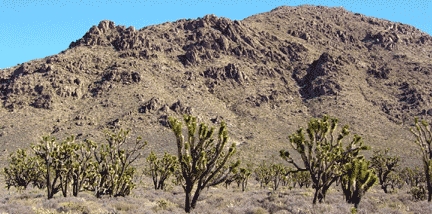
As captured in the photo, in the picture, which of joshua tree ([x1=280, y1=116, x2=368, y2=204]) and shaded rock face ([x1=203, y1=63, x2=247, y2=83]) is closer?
joshua tree ([x1=280, y1=116, x2=368, y2=204])

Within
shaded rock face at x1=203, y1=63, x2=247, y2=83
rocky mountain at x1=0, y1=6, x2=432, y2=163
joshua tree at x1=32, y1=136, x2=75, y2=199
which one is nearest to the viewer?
joshua tree at x1=32, y1=136, x2=75, y2=199

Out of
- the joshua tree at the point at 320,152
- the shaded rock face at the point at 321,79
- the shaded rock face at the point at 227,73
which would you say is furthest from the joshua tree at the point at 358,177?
the shaded rock face at the point at 227,73

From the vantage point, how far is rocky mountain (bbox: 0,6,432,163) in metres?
94.0

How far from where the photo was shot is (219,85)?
126125mm

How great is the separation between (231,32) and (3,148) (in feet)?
347

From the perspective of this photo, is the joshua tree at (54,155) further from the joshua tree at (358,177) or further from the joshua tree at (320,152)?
the joshua tree at (358,177)

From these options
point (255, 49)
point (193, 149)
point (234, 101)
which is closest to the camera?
point (193, 149)

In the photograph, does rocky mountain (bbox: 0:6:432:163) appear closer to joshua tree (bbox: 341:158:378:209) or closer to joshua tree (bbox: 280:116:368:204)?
joshua tree (bbox: 280:116:368:204)

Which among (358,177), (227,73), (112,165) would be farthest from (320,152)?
(227,73)

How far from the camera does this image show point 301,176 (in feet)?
A: 163

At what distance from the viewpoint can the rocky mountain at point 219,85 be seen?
308ft

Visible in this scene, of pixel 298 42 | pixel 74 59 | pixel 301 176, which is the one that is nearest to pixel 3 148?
pixel 74 59

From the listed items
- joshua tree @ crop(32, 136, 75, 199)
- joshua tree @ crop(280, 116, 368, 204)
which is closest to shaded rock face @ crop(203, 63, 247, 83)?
joshua tree @ crop(32, 136, 75, 199)

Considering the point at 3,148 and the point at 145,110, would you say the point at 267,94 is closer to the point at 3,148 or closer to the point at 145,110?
the point at 145,110
